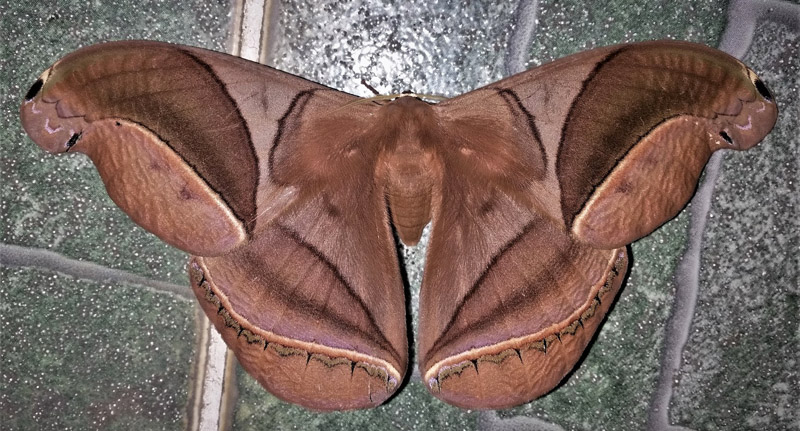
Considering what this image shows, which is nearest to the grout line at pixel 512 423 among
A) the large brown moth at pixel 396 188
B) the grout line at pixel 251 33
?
the large brown moth at pixel 396 188

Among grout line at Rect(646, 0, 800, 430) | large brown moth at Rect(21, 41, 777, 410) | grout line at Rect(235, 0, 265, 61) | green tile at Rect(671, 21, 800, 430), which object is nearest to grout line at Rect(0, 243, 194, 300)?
large brown moth at Rect(21, 41, 777, 410)

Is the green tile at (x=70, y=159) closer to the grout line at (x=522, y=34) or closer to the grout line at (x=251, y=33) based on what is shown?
the grout line at (x=251, y=33)

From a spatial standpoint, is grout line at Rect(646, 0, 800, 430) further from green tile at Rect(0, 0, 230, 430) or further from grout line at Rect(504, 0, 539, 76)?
green tile at Rect(0, 0, 230, 430)

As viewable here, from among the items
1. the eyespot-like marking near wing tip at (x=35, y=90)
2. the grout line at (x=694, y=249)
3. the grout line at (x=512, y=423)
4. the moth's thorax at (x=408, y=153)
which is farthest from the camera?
the grout line at (x=512, y=423)

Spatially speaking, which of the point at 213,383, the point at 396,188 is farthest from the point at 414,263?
the point at 213,383

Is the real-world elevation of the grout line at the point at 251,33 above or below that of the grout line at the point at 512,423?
above

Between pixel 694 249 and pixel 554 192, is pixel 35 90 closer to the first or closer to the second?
pixel 554 192
